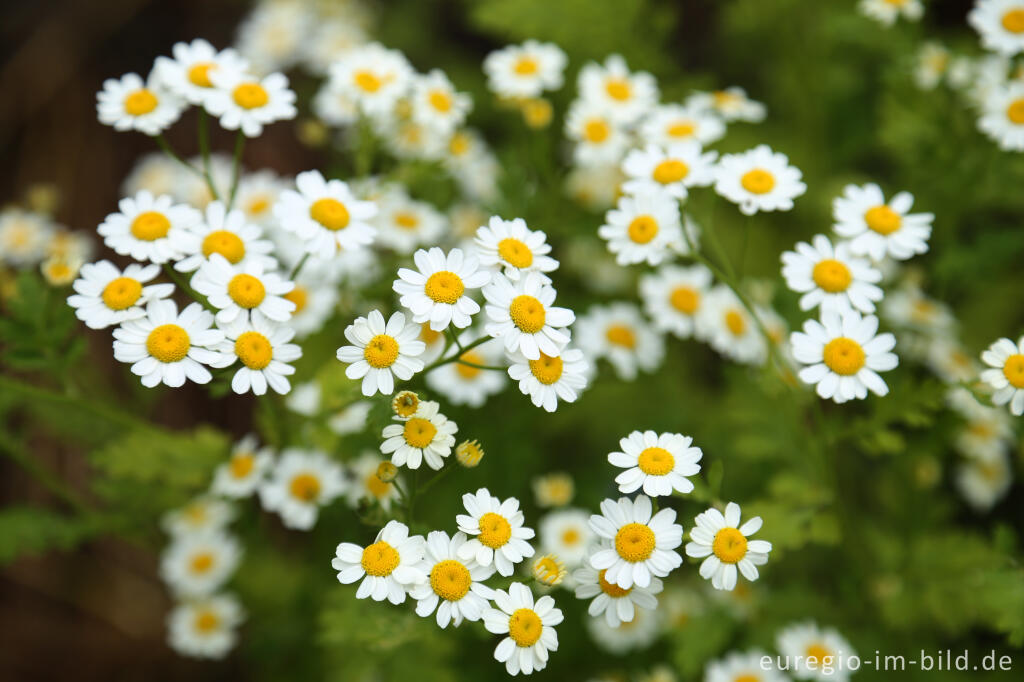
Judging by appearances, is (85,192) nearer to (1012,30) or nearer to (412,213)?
(412,213)

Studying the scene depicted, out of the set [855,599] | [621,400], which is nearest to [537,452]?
[621,400]

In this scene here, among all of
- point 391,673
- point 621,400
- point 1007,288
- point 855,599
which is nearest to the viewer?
point 391,673

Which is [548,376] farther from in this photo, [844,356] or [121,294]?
[121,294]

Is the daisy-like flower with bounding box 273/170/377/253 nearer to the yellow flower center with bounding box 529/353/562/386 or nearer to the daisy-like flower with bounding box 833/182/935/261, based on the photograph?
the yellow flower center with bounding box 529/353/562/386

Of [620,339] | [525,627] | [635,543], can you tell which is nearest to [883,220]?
[620,339]

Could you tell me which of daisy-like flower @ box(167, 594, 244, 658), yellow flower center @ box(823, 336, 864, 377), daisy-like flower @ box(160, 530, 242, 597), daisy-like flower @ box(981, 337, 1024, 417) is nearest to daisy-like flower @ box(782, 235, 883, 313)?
yellow flower center @ box(823, 336, 864, 377)

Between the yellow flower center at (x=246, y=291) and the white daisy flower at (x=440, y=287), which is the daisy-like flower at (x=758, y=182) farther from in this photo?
the yellow flower center at (x=246, y=291)
